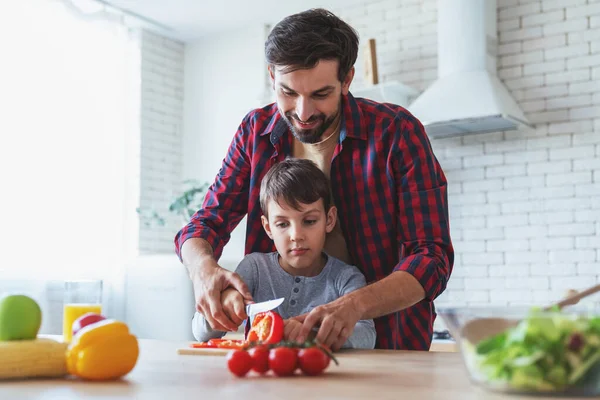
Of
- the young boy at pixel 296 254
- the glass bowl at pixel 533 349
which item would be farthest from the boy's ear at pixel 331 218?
the glass bowl at pixel 533 349

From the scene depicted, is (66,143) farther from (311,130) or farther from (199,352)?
(199,352)

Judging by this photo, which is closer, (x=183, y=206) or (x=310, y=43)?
(x=310, y=43)

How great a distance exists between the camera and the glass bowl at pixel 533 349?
29.4 inches

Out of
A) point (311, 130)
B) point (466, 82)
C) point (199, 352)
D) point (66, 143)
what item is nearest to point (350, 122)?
point (311, 130)

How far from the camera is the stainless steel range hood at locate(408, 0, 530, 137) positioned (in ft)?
14.6

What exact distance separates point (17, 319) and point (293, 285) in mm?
945

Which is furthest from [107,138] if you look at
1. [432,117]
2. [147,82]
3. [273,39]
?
[273,39]

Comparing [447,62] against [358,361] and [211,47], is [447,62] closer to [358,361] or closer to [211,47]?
[211,47]

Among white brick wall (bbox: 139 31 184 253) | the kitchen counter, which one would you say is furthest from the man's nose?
white brick wall (bbox: 139 31 184 253)

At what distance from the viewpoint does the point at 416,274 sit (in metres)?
1.70

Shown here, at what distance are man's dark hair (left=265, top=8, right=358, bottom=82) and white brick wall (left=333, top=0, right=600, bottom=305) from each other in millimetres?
2988

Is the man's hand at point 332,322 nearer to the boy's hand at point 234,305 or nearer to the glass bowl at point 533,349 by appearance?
the boy's hand at point 234,305

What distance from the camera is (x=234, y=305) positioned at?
1.64 m

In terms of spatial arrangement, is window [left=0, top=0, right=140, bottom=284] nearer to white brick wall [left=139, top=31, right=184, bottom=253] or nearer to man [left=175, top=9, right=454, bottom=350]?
white brick wall [left=139, top=31, right=184, bottom=253]
